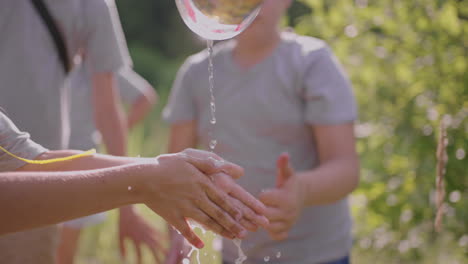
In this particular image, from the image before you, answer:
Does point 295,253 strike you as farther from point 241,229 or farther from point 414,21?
point 414,21

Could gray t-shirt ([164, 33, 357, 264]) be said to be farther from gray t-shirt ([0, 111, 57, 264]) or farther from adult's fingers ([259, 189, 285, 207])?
gray t-shirt ([0, 111, 57, 264])

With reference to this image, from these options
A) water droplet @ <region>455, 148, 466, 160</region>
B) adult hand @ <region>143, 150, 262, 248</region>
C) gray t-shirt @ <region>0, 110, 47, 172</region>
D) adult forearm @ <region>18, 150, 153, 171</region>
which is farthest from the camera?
water droplet @ <region>455, 148, 466, 160</region>

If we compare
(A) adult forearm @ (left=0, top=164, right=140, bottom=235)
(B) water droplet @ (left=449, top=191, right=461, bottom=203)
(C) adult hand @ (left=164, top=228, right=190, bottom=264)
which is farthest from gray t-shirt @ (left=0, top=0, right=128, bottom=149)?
(B) water droplet @ (left=449, top=191, right=461, bottom=203)

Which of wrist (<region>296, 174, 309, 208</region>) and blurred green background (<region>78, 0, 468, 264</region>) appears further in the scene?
blurred green background (<region>78, 0, 468, 264</region>)

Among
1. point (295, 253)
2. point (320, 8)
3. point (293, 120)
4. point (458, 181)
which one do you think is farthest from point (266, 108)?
point (320, 8)

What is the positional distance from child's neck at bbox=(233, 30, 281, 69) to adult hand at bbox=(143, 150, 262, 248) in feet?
3.97

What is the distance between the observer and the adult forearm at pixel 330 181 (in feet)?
7.97

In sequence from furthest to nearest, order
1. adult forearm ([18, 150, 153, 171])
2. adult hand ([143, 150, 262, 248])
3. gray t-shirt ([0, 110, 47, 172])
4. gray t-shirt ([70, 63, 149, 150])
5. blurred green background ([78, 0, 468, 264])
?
gray t-shirt ([70, 63, 149, 150]) → blurred green background ([78, 0, 468, 264]) → adult forearm ([18, 150, 153, 171]) → gray t-shirt ([0, 110, 47, 172]) → adult hand ([143, 150, 262, 248])

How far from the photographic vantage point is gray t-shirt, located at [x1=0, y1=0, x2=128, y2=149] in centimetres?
224

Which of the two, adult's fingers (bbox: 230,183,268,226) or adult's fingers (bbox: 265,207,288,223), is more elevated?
adult's fingers (bbox: 230,183,268,226)

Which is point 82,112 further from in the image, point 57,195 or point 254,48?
point 57,195

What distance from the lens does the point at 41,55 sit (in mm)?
2324

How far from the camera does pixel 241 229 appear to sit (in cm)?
162

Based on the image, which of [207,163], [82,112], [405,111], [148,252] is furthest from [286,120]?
[148,252]
